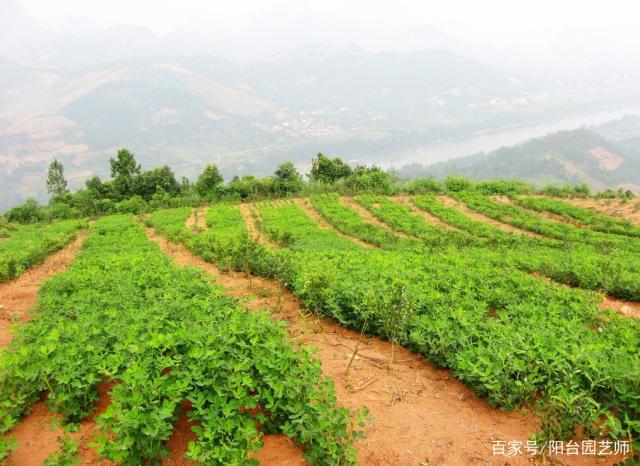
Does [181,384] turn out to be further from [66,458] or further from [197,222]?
Answer: [197,222]

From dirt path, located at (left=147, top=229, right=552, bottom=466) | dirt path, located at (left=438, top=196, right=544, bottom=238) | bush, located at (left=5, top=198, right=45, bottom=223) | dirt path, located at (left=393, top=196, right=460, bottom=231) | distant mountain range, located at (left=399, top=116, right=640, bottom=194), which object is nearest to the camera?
dirt path, located at (left=147, top=229, right=552, bottom=466)

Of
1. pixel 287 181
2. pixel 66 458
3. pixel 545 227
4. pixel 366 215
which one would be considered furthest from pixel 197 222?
pixel 66 458

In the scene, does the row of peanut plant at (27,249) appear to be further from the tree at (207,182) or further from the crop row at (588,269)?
the crop row at (588,269)

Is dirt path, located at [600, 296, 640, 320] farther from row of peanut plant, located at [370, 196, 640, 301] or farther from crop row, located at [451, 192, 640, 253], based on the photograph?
crop row, located at [451, 192, 640, 253]

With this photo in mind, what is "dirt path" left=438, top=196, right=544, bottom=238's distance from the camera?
75.8 feet

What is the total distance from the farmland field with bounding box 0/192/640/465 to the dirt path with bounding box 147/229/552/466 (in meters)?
0.02

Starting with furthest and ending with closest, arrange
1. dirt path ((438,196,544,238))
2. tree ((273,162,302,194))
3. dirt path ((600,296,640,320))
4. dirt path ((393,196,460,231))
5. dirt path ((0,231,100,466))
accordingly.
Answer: tree ((273,162,302,194)) → dirt path ((393,196,460,231)) → dirt path ((438,196,544,238)) → dirt path ((600,296,640,320)) → dirt path ((0,231,100,466))

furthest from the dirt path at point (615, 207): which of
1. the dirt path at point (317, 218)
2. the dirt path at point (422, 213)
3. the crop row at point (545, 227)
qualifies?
the dirt path at point (317, 218)

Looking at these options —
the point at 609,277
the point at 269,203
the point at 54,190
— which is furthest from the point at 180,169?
the point at 609,277

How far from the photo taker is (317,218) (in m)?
28.3

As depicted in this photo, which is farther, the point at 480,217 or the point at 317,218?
the point at 317,218

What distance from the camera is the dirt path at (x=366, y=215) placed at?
927 inches

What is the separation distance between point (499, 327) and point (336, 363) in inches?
103

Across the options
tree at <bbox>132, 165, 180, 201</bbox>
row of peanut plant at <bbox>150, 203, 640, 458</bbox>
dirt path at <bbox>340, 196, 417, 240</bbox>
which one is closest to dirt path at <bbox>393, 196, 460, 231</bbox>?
dirt path at <bbox>340, 196, 417, 240</bbox>
